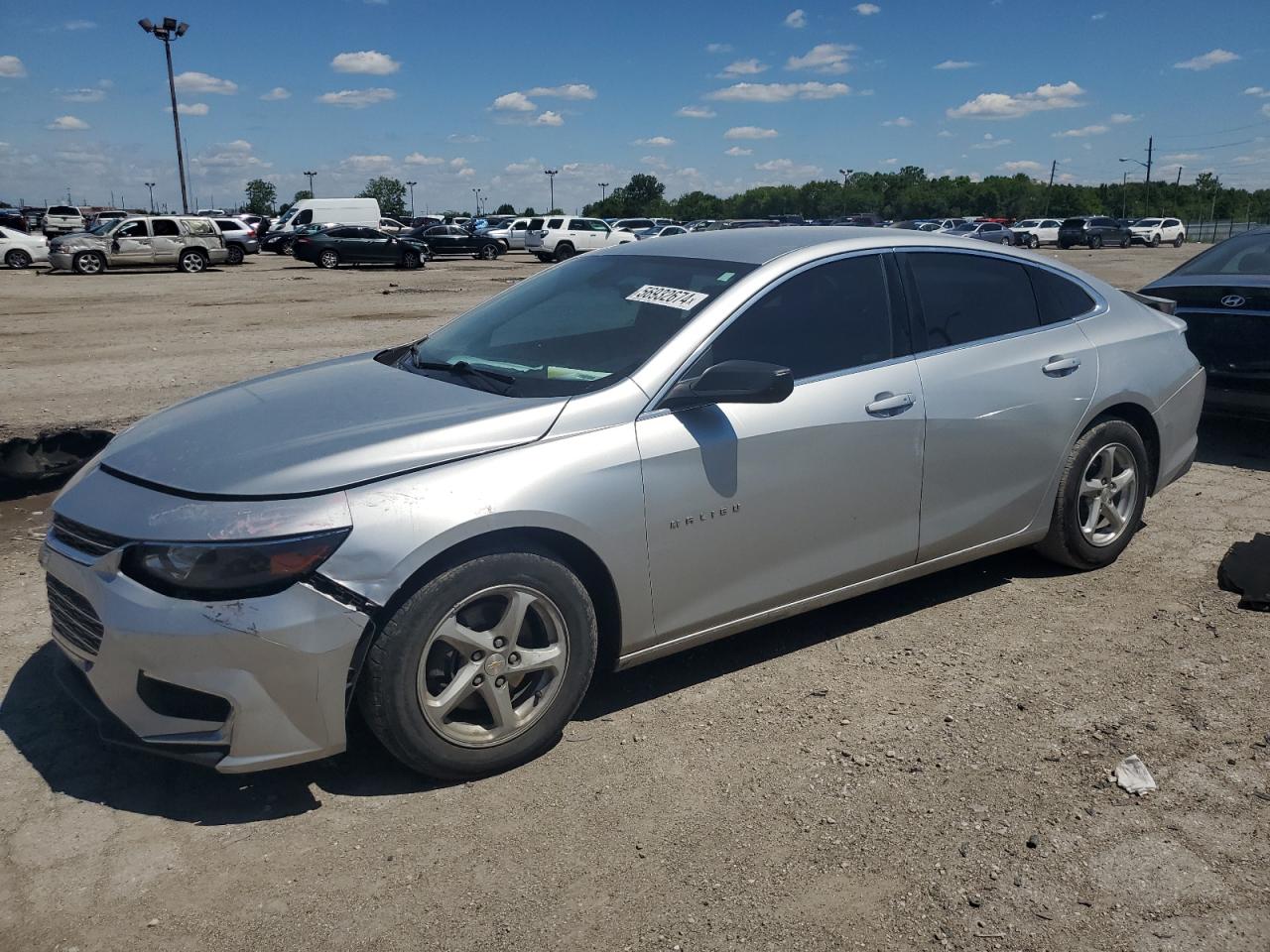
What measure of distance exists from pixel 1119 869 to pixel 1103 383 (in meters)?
2.58

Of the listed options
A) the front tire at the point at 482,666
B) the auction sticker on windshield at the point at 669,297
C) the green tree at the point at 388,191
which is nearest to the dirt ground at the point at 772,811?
the front tire at the point at 482,666

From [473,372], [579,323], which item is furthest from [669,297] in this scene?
[473,372]

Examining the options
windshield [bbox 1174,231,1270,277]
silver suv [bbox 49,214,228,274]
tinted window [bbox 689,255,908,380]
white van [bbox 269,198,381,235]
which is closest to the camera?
tinted window [bbox 689,255,908,380]

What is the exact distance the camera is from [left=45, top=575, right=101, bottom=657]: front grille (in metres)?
3.04

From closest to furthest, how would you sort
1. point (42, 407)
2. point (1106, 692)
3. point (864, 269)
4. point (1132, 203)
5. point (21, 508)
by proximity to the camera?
point (1106, 692) < point (864, 269) < point (21, 508) < point (42, 407) < point (1132, 203)

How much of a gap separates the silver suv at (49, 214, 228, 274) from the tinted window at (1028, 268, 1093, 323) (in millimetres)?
32470

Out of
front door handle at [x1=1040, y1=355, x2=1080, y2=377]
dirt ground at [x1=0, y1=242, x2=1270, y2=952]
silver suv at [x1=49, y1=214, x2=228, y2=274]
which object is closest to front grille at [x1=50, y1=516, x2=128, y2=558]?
dirt ground at [x1=0, y1=242, x2=1270, y2=952]

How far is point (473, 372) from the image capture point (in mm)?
3898

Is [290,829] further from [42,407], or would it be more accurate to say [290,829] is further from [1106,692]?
[42,407]

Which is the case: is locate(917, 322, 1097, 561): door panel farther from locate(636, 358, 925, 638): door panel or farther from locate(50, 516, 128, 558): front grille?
locate(50, 516, 128, 558): front grille

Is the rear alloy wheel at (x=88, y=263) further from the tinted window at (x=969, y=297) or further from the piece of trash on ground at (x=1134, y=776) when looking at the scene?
the piece of trash on ground at (x=1134, y=776)

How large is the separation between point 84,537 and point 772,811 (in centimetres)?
222

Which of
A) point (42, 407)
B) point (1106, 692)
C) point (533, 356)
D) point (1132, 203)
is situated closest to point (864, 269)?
point (533, 356)

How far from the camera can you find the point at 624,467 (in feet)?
11.2
